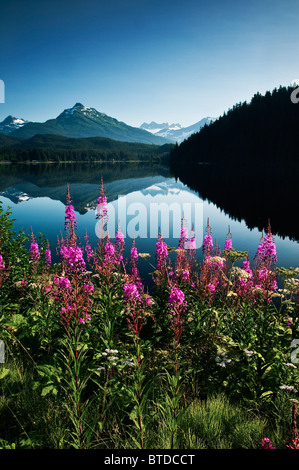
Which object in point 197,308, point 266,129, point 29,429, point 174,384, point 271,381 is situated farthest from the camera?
point 266,129

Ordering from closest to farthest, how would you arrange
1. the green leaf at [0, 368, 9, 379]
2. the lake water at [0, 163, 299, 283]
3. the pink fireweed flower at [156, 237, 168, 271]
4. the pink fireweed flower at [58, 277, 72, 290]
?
1. the pink fireweed flower at [58, 277, 72, 290]
2. the green leaf at [0, 368, 9, 379]
3. the pink fireweed flower at [156, 237, 168, 271]
4. the lake water at [0, 163, 299, 283]

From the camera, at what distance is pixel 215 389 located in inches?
173

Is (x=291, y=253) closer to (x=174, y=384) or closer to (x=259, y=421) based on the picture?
(x=259, y=421)

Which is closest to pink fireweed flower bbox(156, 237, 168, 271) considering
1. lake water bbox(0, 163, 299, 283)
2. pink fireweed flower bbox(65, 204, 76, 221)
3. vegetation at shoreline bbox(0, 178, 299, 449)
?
vegetation at shoreline bbox(0, 178, 299, 449)

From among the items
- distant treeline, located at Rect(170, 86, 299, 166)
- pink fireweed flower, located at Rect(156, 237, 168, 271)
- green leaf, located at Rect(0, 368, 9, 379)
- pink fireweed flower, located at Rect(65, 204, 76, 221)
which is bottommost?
green leaf, located at Rect(0, 368, 9, 379)

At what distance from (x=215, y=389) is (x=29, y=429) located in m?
2.78

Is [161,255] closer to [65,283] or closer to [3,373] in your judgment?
[65,283]

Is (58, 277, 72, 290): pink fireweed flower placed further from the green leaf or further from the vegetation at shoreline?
the green leaf

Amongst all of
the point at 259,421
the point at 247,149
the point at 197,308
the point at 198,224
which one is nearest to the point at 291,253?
the point at 198,224

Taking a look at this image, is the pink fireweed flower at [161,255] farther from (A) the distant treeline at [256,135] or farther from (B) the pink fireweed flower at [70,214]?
(A) the distant treeline at [256,135]

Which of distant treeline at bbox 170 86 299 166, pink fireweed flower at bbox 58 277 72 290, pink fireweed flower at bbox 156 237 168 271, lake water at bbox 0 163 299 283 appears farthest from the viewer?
distant treeline at bbox 170 86 299 166

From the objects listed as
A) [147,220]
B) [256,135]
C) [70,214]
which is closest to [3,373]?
[70,214]

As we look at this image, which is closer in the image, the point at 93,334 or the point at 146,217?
the point at 93,334

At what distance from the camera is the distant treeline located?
89.9 metres
